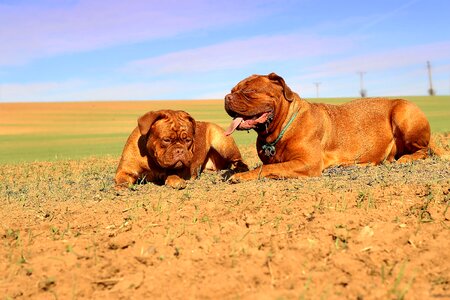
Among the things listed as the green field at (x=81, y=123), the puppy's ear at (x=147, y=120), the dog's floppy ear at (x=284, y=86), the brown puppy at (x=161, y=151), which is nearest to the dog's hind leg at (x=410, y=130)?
the dog's floppy ear at (x=284, y=86)

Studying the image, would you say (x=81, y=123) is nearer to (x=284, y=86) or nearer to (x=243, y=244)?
(x=284, y=86)

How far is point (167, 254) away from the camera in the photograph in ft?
13.2

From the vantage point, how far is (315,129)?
23.8ft

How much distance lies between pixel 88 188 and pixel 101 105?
4089 centimetres

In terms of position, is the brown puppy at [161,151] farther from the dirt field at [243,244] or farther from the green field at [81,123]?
the green field at [81,123]

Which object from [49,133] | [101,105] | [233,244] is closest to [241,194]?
[233,244]

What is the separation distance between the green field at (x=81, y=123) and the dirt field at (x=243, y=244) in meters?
13.7

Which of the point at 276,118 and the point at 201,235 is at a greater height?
the point at 276,118

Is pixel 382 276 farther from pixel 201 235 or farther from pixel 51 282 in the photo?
pixel 51 282

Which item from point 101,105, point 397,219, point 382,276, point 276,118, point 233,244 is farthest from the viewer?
point 101,105

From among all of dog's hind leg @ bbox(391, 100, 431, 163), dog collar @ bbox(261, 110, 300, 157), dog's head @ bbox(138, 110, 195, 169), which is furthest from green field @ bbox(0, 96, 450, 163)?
dog collar @ bbox(261, 110, 300, 157)

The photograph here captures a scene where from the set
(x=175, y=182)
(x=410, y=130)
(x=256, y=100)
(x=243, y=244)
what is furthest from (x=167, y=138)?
(x=410, y=130)

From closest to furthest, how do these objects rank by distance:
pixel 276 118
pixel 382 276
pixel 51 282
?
pixel 382 276 < pixel 51 282 < pixel 276 118

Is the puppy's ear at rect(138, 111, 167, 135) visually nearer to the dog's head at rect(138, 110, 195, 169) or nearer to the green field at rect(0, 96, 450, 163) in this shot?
the dog's head at rect(138, 110, 195, 169)
